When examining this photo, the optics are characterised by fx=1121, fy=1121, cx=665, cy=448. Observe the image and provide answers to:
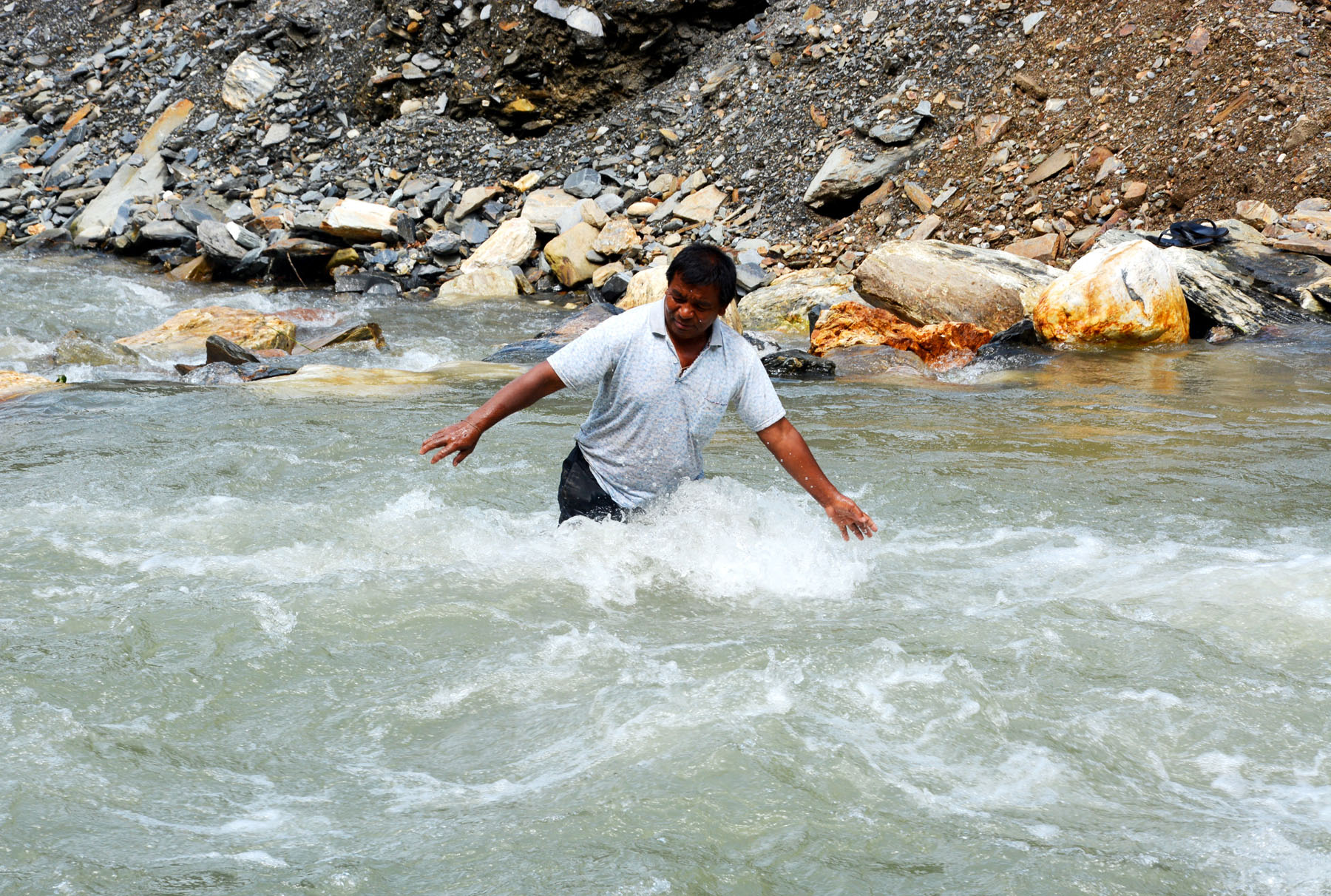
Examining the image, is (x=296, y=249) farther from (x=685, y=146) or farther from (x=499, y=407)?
(x=499, y=407)

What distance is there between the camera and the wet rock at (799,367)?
8.69m

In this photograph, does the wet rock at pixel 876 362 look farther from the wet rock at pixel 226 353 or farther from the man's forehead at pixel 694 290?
the man's forehead at pixel 694 290

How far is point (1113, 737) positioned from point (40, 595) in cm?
334

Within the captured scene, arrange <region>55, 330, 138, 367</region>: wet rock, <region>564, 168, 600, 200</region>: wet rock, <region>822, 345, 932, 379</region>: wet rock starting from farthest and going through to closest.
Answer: <region>564, 168, 600, 200</region>: wet rock → <region>55, 330, 138, 367</region>: wet rock → <region>822, 345, 932, 379</region>: wet rock

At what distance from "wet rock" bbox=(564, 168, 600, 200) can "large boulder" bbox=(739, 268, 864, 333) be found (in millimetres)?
4422

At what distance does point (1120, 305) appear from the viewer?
31.1 feet

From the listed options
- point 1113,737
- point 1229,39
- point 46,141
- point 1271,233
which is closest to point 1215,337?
point 1271,233

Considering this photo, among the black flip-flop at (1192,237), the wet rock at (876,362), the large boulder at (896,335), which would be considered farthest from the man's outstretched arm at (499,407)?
the black flip-flop at (1192,237)

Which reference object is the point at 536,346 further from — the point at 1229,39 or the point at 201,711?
the point at 1229,39

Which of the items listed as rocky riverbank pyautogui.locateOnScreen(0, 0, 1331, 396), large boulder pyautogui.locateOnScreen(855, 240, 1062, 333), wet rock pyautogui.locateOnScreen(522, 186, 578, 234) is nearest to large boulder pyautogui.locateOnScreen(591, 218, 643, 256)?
rocky riverbank pyautogui.locateOnScreen(0, 0, 1331, 396)

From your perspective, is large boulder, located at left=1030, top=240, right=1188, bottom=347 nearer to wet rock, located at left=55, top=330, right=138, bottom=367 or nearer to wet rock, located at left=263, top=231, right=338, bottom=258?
wet rock, located at left=55, top=330, right=138, bottom=367

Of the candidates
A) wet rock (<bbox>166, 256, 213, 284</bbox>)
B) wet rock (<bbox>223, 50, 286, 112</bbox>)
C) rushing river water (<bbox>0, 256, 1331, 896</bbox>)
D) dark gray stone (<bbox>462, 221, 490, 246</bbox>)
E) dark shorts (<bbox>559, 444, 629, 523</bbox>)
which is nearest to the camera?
rushing river water (<bbox>0, 256, 1331, 896</bbox>)

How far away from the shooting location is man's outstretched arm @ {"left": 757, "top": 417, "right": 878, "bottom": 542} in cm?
353

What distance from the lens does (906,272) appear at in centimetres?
1027
